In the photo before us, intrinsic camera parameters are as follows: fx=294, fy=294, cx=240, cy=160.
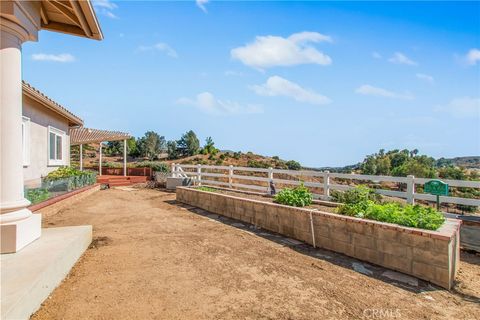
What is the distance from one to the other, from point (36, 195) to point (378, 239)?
7722 millimetres

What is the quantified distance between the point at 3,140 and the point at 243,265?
12.3 feet

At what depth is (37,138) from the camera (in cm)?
1005

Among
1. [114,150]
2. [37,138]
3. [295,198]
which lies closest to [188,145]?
[114,150]

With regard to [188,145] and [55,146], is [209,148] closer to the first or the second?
[188,145]

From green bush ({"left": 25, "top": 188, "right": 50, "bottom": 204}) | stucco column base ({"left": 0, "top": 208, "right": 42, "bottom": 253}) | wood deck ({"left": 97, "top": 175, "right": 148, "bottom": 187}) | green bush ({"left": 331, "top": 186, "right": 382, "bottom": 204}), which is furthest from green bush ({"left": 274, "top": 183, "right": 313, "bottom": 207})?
wood deck ({"left": 97, "top": 175, "right": 148, "bottom": 187})

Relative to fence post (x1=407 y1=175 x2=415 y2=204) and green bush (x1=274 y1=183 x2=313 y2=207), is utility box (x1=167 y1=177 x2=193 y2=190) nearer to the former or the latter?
green bush (x1=274 y1=183 x2=313 y2=207)

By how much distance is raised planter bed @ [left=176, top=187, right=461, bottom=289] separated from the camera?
421 cm

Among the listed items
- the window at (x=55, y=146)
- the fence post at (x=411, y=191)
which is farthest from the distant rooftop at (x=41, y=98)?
the fence post at (x=411, y=191)

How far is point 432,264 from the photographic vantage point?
4.24 m

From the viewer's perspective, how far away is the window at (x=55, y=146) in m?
11.5

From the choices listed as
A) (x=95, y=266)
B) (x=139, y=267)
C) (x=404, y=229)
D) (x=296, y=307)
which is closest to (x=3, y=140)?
(x=95, y=266)

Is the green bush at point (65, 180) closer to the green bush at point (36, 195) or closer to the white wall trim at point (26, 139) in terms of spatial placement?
the green bush at point (36, 195)

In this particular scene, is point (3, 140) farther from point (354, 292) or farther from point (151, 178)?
point (151, 178)

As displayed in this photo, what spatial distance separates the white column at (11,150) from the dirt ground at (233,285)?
3.04ft
